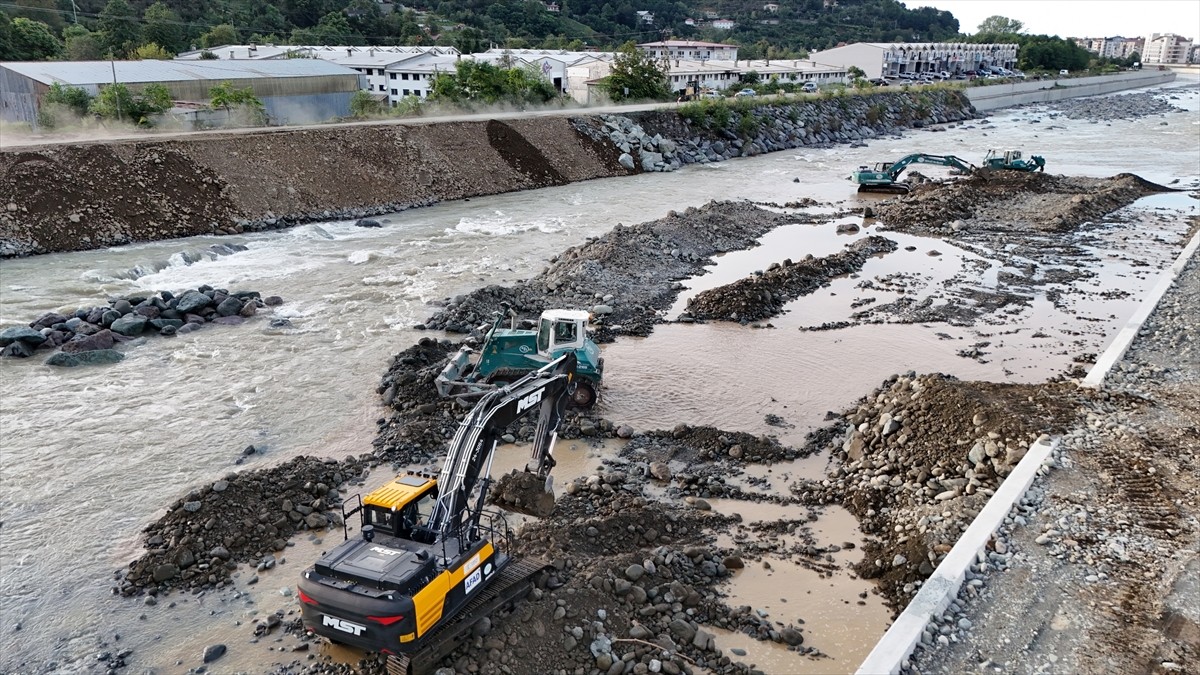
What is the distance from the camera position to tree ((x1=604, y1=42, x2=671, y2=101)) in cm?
5738

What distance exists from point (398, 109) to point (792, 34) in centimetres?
11667

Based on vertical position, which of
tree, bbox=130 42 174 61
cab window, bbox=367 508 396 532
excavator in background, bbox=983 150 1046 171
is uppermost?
tree, bbox=130 42 174 61

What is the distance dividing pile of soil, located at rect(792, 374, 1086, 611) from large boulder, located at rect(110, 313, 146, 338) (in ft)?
A: 51.2

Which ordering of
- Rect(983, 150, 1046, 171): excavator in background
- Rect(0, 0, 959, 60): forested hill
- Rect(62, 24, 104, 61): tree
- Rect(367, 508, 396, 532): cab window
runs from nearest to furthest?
Rect(367, 508, 396, 532): cab window < Rect(983, 150, 1046, 171): excavator in background < Rect(62, 24, 104, 61): tree < Rect(0, 0, 959, 60): forested hill

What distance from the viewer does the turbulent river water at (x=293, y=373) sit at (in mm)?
10422

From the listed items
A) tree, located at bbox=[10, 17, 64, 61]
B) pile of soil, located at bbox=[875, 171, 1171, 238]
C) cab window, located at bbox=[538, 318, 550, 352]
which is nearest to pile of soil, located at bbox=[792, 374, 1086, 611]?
cab window, located at bbox=[538, 318, 550, 352]

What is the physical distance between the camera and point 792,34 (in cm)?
14550

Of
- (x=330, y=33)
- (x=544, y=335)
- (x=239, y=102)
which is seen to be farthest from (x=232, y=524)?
(x=330, y=33)

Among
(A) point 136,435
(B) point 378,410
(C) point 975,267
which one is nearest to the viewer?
(A) point 136,435

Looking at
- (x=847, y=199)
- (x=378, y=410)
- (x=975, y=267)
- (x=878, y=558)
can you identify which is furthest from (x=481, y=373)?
(x=847, y=199)

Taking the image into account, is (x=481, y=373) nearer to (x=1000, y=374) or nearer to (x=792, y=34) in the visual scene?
(x=1000, y=374)

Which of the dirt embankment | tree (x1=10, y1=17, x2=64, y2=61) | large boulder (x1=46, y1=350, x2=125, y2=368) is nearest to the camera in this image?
large boulder (x1=46, y1=350, x2=125, y2=368)

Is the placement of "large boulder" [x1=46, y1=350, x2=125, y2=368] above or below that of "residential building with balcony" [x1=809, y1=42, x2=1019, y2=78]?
below

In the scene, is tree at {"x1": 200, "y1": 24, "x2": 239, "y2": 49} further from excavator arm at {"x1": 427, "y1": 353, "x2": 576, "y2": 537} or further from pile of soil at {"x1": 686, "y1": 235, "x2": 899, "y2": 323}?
excavator arm at {"x1": 427, "y1": 353, "x2": 576, "y2": 537}
